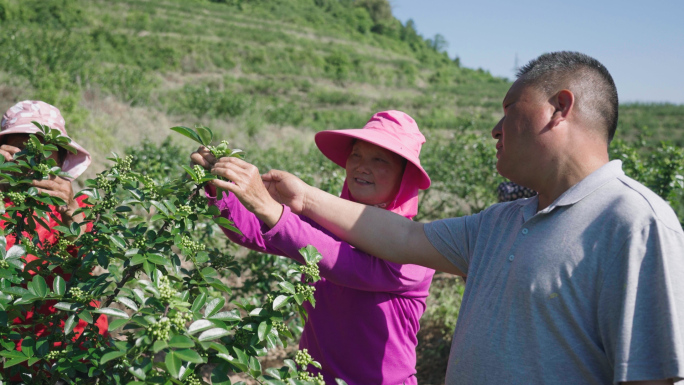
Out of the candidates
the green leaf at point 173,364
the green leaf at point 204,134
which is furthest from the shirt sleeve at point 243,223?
the green leaf at point 173,364

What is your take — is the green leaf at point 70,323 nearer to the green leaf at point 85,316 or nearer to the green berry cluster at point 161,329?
the green leaf at point 85,316

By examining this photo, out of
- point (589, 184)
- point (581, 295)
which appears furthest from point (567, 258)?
point (589, 184)

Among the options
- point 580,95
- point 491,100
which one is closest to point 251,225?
point 580,95

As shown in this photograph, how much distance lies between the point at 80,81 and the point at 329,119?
10866mm

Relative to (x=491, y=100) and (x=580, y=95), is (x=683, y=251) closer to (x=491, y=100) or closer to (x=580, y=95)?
(x=580, y=95)

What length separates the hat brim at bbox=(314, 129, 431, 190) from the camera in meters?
1.79

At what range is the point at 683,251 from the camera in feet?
3.18

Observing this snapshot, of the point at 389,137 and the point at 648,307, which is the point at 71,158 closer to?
the point at 389,137

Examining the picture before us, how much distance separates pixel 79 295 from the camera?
3.84 ft

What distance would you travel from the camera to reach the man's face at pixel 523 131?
→ 1.24 metres

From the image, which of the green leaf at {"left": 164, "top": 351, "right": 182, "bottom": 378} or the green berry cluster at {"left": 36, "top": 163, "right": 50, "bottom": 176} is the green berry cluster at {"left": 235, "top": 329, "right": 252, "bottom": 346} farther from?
the green berry cluster at {"left": 36, "top": 163, "right": 50, "bottom": 176}

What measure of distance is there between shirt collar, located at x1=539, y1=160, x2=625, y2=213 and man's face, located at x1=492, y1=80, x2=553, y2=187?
4.4 inches

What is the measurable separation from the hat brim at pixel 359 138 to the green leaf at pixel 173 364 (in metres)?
1.05

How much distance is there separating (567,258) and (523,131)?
34 cm
